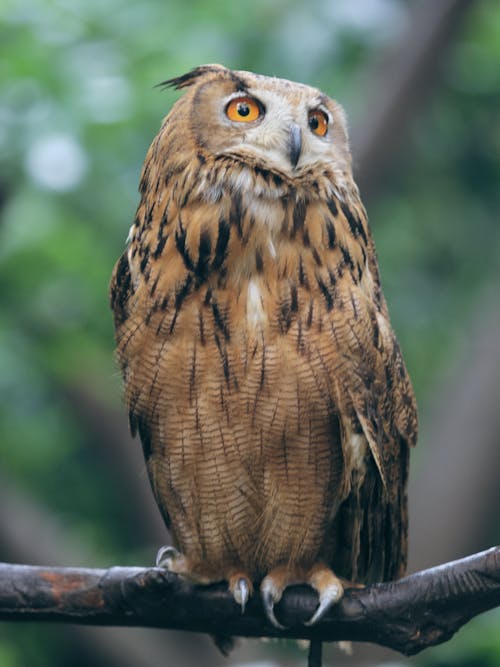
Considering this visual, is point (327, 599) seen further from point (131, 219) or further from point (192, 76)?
point (131, 219)

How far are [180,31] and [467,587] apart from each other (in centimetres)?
328

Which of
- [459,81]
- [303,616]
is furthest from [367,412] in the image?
[459,81]

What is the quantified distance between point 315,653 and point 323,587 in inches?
6.4

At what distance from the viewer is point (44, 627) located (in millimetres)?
6242

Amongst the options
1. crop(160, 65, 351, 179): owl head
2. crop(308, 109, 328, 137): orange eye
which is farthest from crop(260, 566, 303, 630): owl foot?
crop(308, 109, 328, 137): orange eye

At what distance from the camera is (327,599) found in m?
2.69

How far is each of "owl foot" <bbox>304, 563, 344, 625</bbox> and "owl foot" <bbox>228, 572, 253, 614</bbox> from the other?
0.51 ft

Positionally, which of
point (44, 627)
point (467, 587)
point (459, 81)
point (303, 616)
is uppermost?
point (459, 81)

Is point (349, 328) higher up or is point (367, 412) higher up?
point (349, 328)

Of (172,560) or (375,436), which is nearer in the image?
(375,436)

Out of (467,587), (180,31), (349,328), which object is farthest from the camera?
(180,31)

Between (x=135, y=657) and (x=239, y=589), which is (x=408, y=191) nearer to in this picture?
(x=135, y=657)

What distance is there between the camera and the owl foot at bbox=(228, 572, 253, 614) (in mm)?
2801

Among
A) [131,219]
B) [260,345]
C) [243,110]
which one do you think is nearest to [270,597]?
[260,345]
